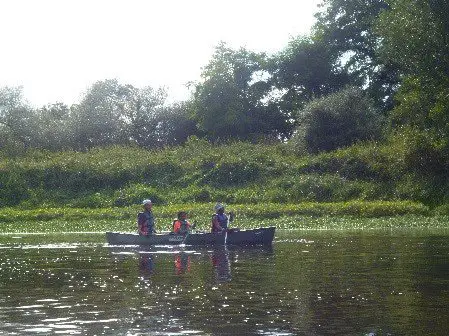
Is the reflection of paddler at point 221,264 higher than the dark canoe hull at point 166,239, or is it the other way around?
the dark canoe hull at point 166,239

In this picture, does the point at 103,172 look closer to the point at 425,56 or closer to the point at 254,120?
the point at 254,120

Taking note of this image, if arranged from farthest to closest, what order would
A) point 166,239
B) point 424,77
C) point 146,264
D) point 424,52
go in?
point 424,77 < point 424,52 < point 166,239 < point 146,264

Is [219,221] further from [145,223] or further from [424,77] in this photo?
[424,77]

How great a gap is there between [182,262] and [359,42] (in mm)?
41672

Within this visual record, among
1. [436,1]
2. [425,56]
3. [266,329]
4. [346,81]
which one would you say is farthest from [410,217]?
[266,329]

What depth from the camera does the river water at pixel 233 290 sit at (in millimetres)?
14195

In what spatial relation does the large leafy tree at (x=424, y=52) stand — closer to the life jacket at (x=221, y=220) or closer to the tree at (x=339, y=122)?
the tree at (x=339, y=122)

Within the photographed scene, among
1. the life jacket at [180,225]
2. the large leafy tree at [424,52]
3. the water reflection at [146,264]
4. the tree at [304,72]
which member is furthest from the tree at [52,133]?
the water reflection at [146,264]

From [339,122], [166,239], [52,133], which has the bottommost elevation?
[166,239]

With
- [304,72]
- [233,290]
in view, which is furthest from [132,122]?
[233,290]

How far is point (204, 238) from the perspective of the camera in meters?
31.1

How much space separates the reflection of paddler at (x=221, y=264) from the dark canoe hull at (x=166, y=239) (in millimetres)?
535

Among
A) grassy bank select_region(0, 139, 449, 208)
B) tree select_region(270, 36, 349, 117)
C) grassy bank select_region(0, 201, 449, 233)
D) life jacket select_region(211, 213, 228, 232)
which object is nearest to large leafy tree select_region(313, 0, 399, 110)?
tree select_region(270, 36, 349, 117)

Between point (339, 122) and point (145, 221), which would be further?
point (339, 122)
